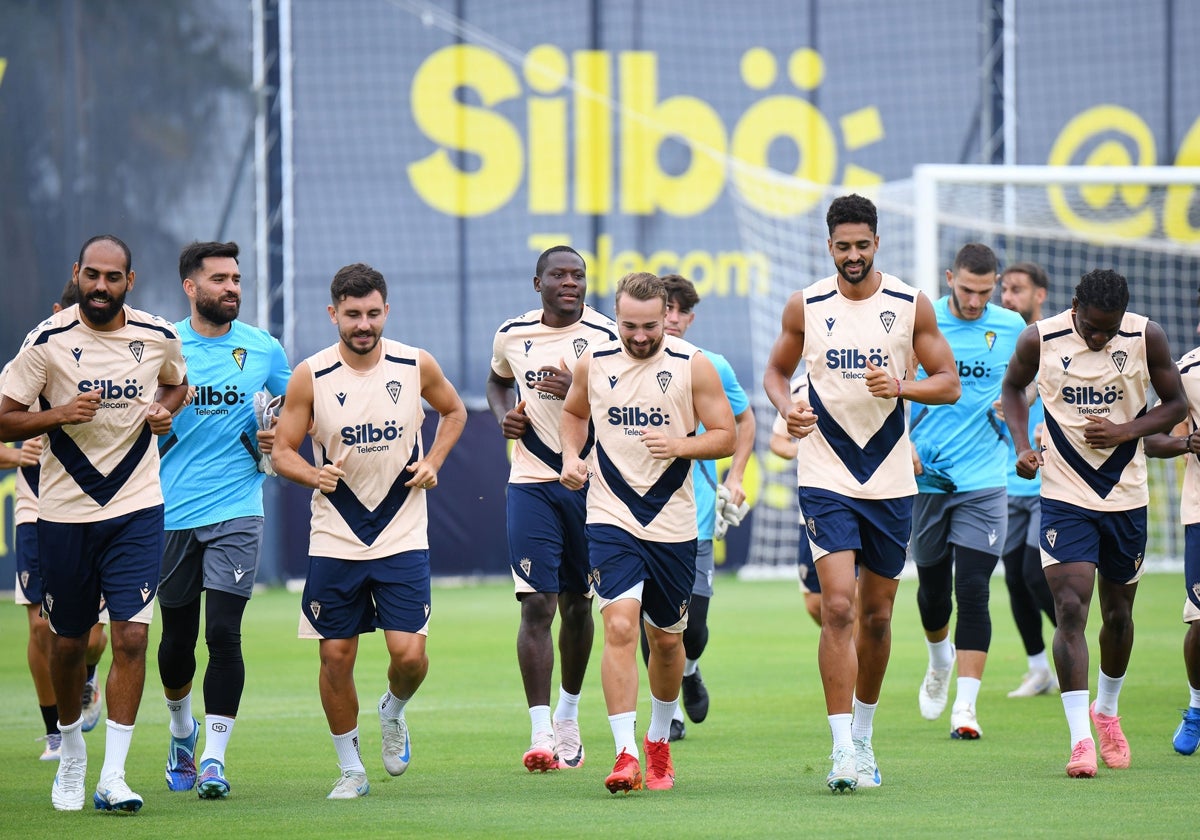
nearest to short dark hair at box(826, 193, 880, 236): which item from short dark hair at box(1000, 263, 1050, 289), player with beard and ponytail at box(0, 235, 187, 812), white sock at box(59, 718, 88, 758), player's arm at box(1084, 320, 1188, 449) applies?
player's arm at box(1084, 320, 1188, 449)

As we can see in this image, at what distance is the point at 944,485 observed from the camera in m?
9.84

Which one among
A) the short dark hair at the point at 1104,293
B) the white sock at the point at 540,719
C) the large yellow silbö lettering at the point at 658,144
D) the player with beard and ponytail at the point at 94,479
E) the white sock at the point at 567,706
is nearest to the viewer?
the player with beard and ponytail at the point at 94,479

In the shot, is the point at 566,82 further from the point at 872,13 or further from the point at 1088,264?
the point at 1088,264

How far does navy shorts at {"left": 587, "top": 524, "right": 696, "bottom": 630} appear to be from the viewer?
745 centimetres

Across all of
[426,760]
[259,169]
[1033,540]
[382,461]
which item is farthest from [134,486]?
[259,169]

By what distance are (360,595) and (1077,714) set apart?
3.29 meters

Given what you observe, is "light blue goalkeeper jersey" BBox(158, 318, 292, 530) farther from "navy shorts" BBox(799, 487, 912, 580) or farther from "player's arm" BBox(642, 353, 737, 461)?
"navy shorts" BBox(799, 487, 912, 580)

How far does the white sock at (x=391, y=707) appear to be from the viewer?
7.77 metres

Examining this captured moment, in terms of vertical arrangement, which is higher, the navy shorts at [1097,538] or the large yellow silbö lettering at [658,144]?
the large yellow silbö lettering at [658,144]

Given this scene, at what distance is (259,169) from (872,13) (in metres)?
9.17

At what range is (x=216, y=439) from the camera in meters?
8.33

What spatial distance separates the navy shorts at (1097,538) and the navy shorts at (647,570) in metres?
1.76

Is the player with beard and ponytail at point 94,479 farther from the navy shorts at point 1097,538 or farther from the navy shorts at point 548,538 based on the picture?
the navy shorts at point 1097,538

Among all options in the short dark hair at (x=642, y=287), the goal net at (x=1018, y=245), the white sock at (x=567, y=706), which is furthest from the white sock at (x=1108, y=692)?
the goal net at (x=1018, y=245)
